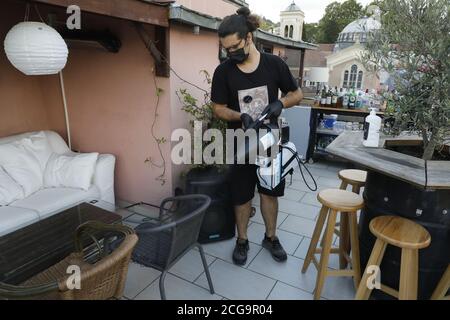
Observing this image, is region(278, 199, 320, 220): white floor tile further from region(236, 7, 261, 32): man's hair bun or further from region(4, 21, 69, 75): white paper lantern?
region(4, 21, 69, 75): white paper lantern

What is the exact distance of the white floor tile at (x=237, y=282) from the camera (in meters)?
1.94

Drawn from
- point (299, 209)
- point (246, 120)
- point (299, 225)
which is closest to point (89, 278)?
point (246, 120)

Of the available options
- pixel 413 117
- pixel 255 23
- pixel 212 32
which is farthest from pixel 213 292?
pixel 212 32

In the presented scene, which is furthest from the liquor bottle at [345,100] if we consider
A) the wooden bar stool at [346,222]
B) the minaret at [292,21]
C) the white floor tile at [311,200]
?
the minaret at [292,21]

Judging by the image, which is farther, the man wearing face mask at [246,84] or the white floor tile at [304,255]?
the white floor tile at [304,255]

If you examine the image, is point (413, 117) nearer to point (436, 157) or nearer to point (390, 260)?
point (436, 157)

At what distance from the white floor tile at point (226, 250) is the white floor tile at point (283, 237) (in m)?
0.11

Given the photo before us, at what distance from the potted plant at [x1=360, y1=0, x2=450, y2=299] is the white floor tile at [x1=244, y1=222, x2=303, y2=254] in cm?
82

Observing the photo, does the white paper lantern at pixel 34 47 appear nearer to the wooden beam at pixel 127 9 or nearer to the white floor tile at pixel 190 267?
the wooden beam at pixel 127 9

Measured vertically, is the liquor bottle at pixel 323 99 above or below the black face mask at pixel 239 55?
below

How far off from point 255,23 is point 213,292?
5.92ft

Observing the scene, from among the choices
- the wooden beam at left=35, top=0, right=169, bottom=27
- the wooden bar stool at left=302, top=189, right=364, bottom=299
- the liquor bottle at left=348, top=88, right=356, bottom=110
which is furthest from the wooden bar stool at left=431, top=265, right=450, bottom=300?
the liquor bottle at left=348, top=88, right=356, bottom=110

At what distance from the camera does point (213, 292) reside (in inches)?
76.7

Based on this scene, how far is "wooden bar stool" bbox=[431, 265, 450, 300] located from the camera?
5.40 ft
